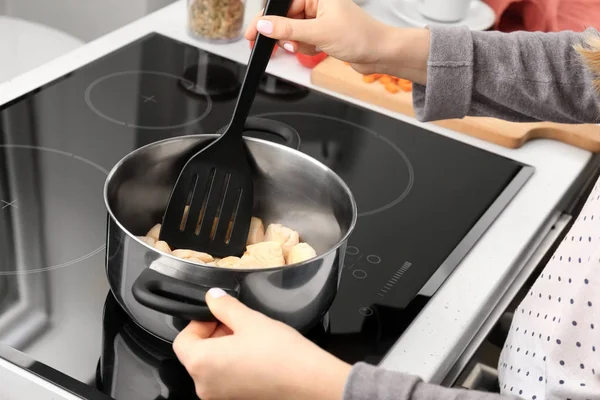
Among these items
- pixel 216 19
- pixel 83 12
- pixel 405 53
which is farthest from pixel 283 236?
pixel 83 12

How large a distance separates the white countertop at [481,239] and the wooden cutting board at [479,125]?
0.03ft

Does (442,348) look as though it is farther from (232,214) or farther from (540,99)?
(540,99)

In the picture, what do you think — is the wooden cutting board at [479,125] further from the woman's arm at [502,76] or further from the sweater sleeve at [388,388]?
the sweater sleeve at [388,388]

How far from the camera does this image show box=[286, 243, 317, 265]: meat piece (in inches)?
27.8

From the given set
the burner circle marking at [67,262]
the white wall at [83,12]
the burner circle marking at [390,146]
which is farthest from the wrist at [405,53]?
the white wall at [83,12]

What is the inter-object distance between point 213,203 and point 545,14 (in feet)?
2.70

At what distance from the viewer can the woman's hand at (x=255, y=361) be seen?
23.1 inches

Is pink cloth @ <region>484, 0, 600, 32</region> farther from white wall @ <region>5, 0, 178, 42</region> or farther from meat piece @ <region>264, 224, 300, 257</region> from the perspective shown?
meat piece @ <region>264, 224, 300, 257</region>

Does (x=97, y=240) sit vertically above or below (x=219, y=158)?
below

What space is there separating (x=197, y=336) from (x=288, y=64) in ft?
2.13

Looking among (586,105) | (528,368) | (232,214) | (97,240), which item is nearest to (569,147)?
(586,105)

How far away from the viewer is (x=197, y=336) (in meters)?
0.62

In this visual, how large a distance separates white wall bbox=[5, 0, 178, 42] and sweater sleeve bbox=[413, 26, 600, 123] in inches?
31.5

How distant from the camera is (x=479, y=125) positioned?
1.06m
